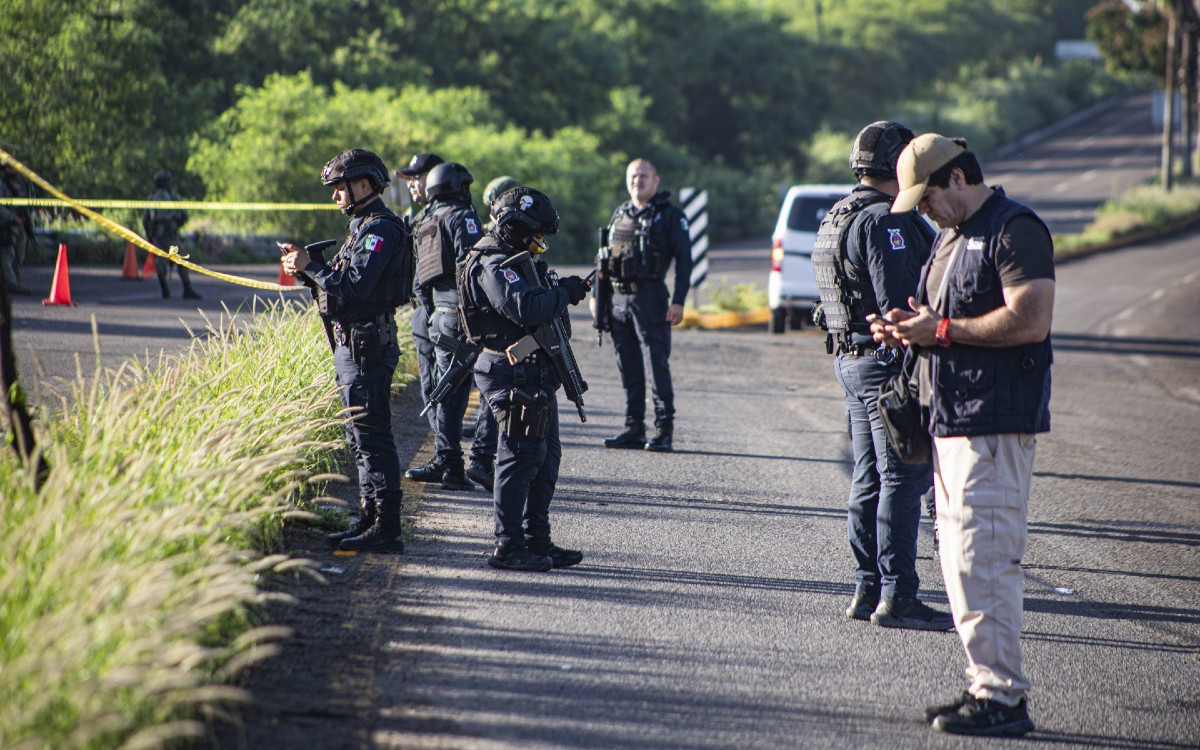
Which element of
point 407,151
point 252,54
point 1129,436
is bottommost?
point 1129,436

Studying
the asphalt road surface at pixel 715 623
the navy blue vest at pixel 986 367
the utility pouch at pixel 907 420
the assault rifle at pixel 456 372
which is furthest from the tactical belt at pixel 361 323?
the navy blue vest at pixel 986 367

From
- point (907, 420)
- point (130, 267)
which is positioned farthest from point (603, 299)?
point (130, 267)

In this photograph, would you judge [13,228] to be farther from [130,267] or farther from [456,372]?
[456,372]

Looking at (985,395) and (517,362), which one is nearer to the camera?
(985,395)

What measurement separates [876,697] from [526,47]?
130ft

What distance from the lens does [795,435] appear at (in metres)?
9.57

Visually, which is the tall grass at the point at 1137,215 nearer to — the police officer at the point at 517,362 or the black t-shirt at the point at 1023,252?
the police officer at the point at 517,362

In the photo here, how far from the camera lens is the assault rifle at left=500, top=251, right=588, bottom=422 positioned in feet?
18.4

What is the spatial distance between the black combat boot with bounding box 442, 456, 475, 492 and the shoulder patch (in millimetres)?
1998

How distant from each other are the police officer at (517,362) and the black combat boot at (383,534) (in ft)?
1.68

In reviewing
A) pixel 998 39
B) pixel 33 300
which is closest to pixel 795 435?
pixel 33 300

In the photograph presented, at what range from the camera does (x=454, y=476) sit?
7379 millimetres

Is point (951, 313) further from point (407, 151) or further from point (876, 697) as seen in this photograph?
point (407, 151)

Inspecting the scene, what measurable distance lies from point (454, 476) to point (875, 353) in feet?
10.3
